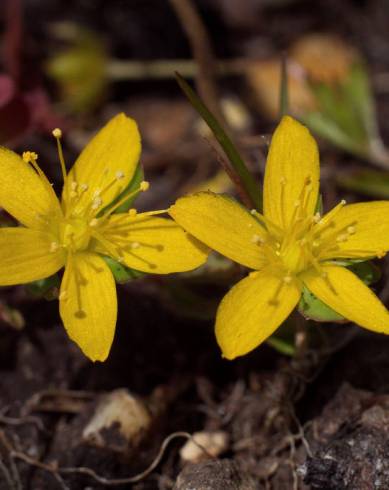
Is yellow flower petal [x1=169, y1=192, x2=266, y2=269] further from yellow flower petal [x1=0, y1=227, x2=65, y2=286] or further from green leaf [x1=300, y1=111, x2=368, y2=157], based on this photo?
green leaf [x1=300, y1=111, x2=368, y2=157]

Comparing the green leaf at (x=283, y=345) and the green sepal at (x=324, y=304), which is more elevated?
the green sepal at (x=324, y=304)

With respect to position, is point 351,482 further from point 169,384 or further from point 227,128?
point 227,128

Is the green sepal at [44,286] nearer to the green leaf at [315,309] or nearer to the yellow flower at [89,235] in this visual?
the yellow flower at [89,235]

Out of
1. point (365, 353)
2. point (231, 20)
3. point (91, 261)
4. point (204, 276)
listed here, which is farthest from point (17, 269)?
point (231, 20)

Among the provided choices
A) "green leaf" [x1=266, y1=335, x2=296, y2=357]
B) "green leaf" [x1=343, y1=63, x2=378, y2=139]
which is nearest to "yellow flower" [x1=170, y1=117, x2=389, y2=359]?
"green leaf" [x1=266, y1=335, x2=296, y2=357]

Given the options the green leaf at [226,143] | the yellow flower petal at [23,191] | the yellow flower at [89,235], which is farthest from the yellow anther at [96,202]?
the green leaf at [226,143]

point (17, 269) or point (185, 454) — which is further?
point (185, 454)
